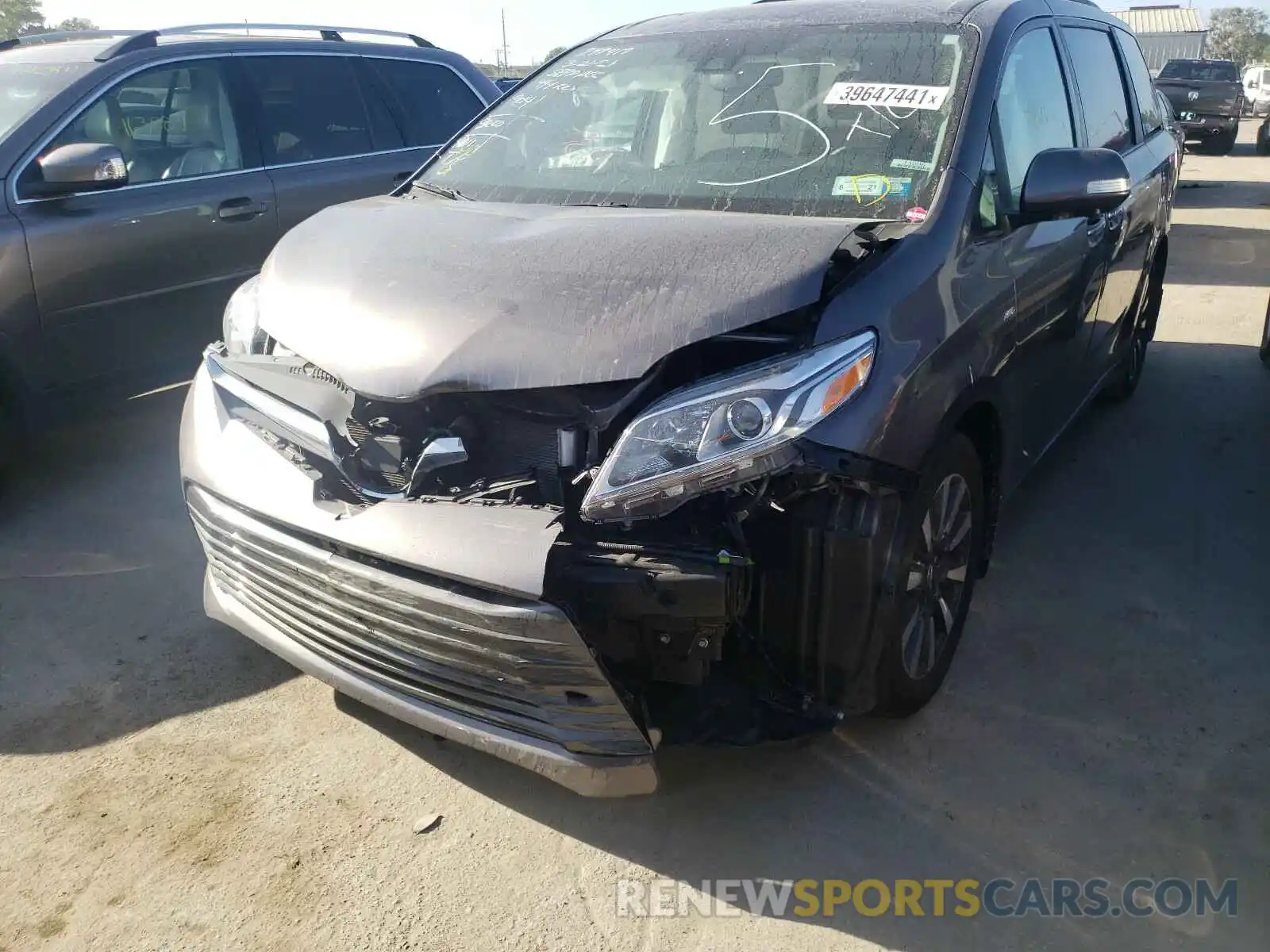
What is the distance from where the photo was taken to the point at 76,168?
4.12 meters

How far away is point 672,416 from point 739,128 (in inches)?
54.1

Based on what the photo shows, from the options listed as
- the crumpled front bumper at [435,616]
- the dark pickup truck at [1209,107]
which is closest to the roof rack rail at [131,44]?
the crumpled front bumper at [435,616]

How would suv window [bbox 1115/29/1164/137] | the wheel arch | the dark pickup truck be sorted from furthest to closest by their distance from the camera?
the dark pickup truck
suv window [bbox 1115/29/1164/137]
the wheel arch

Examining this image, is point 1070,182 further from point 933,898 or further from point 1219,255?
point 1219,255

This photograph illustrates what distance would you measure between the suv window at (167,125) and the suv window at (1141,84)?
13.5 feet

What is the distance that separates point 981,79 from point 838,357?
122 centimetres

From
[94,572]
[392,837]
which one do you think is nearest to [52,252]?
[94,572]

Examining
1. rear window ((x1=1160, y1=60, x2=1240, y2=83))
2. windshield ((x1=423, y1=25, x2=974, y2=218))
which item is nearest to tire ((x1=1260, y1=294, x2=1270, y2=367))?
windshield ((x1=423, y1=25, x2=974, y2=218))

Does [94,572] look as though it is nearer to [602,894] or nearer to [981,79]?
[602,894]

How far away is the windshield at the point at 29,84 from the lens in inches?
169

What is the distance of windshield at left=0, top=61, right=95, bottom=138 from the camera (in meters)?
4.30

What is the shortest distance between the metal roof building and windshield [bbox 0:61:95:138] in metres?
41.1

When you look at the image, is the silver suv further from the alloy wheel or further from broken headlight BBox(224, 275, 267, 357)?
the alloy wheel

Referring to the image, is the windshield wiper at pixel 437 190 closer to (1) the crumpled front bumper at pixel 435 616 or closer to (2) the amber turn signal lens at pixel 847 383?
(1) the crumpled front bumper at pixel 435 616
